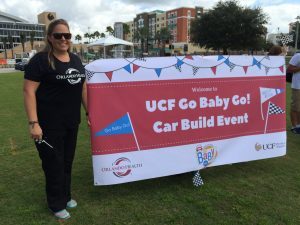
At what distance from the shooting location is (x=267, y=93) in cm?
438

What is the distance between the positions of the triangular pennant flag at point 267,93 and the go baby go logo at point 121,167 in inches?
74.2

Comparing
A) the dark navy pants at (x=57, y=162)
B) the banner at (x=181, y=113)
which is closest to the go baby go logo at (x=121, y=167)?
the banner at (x=181, y=113)

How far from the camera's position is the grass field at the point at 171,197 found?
3316 millimetres

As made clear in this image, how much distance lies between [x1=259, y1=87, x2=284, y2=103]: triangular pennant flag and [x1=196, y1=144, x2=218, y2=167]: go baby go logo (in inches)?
37.2

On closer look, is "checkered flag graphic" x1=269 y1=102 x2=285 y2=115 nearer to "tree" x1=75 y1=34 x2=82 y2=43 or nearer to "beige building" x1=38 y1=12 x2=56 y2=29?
"beige building" x1=38 y1=12 x2=56 y2=29

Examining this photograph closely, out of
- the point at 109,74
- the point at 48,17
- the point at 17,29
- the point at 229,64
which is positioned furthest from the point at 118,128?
the point at 17,29

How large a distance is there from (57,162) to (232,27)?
46.5m

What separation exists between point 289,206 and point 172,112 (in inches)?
62.6

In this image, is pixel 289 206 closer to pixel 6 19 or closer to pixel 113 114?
pixel 113 114

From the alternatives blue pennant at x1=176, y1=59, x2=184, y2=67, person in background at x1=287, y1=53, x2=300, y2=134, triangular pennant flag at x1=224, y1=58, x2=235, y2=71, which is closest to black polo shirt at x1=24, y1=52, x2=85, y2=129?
blue pennant at x1=176, y1=59, x2=184, y2=67

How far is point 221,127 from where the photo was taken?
412 cm

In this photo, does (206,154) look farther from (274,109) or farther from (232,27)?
(232,27)

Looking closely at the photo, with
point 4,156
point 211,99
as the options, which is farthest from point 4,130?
point 211,99

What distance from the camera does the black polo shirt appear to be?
114 inches
